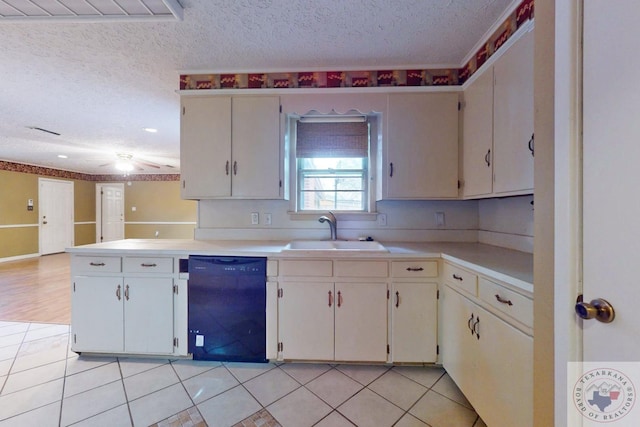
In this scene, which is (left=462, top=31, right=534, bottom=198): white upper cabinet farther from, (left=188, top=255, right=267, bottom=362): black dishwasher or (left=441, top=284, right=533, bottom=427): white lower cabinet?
(left=188, top=255, right=267, bottom=362): black dishwasher

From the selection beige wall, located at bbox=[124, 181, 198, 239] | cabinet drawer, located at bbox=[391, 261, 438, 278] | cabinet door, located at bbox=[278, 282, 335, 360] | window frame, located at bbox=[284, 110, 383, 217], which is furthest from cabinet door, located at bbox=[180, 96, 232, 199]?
beige wall, located at bbox=[124, 181, 198, 239]

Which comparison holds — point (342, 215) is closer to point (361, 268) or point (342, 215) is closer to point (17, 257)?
point (361, 268)

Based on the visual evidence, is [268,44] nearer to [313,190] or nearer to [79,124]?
[313,190]

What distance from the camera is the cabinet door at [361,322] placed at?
5.89ft

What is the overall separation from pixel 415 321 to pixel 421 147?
53.8 inches

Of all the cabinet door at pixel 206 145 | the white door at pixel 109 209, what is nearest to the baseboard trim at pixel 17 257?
the white door at pixel 109 209

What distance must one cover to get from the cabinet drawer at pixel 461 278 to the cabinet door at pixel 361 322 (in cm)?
43

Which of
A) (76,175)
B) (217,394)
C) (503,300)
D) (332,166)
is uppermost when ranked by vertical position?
(76,175)

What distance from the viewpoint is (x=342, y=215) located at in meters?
2.37

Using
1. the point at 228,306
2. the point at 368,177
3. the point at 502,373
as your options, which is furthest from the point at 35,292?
the point at 502,373

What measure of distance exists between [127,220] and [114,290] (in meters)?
7.22

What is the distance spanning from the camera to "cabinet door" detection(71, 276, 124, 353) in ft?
6.22

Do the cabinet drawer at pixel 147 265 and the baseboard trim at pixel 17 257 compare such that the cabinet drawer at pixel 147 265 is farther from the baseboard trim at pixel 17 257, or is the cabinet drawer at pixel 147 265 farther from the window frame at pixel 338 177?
the baseboard trim at pixel 17 257

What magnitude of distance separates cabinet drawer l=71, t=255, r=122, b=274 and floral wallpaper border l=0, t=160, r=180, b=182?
6212mm
